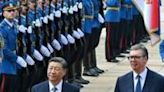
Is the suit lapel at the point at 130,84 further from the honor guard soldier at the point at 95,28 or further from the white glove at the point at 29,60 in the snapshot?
the honor guard soldier at the point at 95,28

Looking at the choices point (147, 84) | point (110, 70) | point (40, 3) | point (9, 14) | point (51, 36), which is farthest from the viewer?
point (110, 70)

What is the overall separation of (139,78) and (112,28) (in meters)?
8.37

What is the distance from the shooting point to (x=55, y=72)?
5949mm

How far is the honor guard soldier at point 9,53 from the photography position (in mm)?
8969

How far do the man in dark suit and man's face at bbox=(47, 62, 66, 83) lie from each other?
1.82ft

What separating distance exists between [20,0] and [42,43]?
0.83 m

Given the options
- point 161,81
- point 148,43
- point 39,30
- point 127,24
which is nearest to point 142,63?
point 161,81

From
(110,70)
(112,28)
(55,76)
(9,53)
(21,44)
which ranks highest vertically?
(112,28)

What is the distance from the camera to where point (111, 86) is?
11.9m

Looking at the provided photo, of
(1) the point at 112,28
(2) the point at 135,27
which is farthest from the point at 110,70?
(2) the point at 135,27

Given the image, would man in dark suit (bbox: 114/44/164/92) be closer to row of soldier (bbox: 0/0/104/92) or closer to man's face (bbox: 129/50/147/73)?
man's face (bbox: 129/50/147/73)

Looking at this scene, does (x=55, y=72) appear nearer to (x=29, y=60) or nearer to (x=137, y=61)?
(x=137, y=61)

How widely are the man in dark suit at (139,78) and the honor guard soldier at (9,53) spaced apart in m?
3.12

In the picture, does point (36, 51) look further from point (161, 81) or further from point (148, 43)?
point (148, 43)
